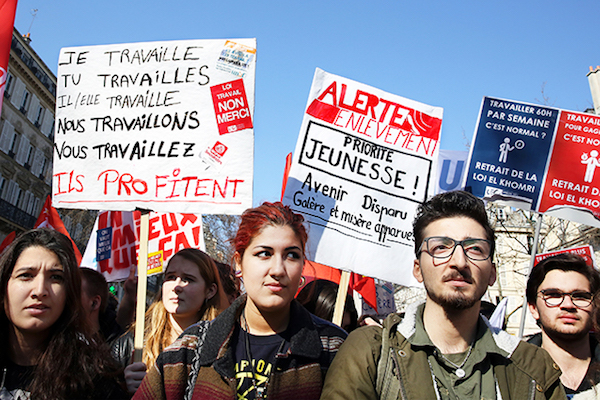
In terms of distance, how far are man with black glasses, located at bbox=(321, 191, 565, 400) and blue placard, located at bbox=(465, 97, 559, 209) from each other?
395 cm

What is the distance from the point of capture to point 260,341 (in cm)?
239

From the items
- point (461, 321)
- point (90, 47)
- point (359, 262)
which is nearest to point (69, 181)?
point (90, 47)

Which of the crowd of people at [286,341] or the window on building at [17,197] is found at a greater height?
the window on building at [17,197]

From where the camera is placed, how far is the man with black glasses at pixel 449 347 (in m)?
1.94

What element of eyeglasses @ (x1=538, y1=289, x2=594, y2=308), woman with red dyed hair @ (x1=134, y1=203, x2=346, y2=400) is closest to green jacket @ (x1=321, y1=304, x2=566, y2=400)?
woman with red dyed hair @ (x1=134, y1=203, x2=346, y2=400)

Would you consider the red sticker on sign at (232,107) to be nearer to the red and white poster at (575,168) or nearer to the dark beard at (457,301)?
the dark beard at (457,301)

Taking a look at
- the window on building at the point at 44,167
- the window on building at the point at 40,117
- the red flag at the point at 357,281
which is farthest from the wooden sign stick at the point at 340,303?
the window on building at the point at 44,167

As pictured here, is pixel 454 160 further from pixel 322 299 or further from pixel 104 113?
pixel 104 113

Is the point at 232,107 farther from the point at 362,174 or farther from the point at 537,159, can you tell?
the point at 537,159

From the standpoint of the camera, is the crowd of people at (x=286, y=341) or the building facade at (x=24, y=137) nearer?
the crowd of people at (x=286, y=341)

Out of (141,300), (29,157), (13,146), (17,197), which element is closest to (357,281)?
(141,300)

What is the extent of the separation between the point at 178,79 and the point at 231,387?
128 inches

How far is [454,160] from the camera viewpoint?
22.7 ft

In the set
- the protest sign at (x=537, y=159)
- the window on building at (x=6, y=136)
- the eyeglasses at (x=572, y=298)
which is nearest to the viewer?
the eyeglasses at (x=572, y=298)
